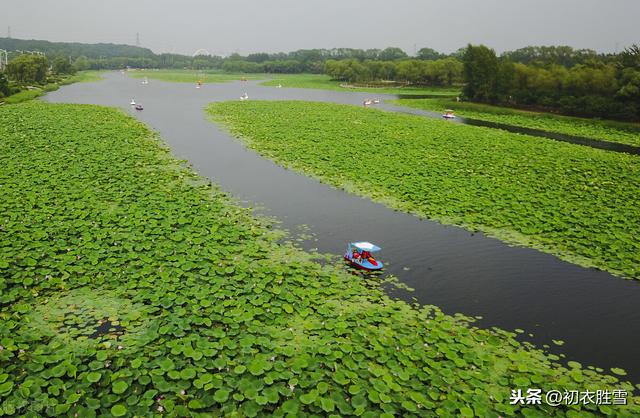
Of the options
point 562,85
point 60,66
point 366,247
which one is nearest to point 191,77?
point 60,66

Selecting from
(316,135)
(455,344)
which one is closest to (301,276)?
(455,344)

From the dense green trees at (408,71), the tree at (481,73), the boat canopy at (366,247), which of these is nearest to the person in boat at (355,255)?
the boat canopy at (366,247)

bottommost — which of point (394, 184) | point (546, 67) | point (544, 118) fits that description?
point (394, 184)

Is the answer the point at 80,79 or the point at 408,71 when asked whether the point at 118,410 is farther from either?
the point at 80,79

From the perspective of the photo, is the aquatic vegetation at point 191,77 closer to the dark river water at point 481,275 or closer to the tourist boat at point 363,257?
the dark river water at point 481,275

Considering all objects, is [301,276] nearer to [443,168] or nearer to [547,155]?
[443,168]

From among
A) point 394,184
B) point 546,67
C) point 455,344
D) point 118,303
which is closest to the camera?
point 455,344
